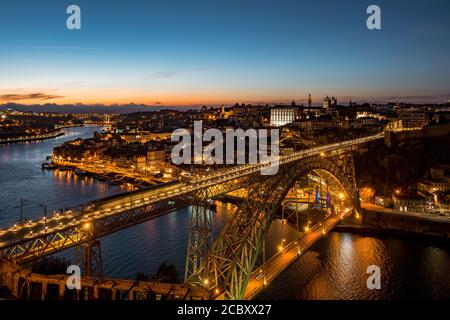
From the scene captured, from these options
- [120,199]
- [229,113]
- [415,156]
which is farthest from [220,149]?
[229,113]

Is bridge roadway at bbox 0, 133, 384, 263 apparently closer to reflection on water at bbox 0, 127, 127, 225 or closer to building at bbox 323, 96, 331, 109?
reflection on water at bbox 0, 127, 127, 225

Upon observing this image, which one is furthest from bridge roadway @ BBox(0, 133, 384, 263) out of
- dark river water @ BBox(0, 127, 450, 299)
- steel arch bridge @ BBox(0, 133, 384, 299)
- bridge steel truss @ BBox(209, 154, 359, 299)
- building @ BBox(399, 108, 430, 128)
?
building @ BBox(399, 108, 430, 128)

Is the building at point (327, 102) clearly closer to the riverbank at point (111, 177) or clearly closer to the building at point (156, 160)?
the building at point (156, 160)

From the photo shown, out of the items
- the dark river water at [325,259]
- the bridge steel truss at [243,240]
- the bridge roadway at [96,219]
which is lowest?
the dark river water at [325,259]

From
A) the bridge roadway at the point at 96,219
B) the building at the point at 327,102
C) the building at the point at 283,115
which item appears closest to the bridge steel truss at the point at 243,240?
the bridge roadway at the point at 96,219

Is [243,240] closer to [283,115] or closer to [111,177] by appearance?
[111,177]
